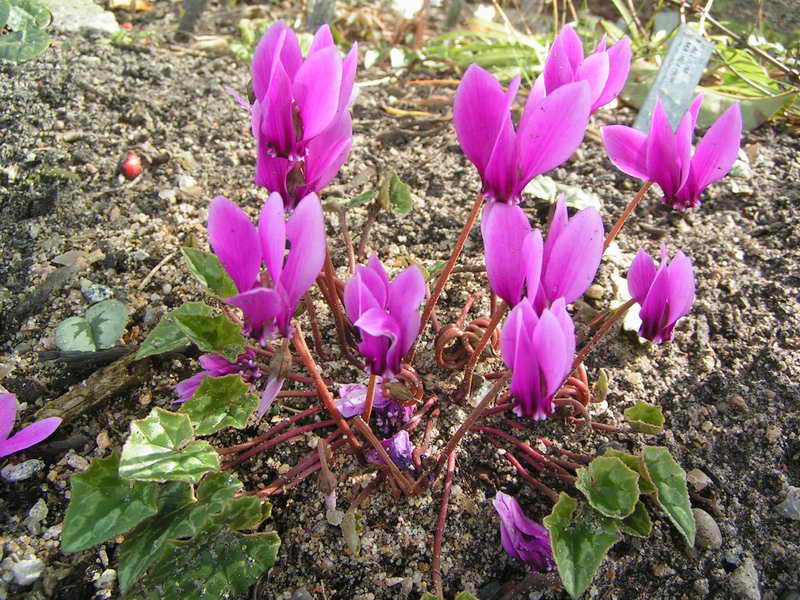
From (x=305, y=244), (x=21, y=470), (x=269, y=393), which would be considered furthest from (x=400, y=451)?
(x=21, y=470)

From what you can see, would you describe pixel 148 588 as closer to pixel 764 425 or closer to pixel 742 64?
pixel 764 425

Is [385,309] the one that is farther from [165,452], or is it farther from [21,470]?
[21,470]

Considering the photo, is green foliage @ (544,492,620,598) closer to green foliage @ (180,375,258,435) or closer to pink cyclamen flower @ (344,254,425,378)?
pink cyclamen flower @ (344,254,425,378)

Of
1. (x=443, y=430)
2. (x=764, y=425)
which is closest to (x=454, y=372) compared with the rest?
(x=443, y=430)

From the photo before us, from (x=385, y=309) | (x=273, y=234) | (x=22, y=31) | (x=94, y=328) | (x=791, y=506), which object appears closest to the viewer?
(x=273, y=234)

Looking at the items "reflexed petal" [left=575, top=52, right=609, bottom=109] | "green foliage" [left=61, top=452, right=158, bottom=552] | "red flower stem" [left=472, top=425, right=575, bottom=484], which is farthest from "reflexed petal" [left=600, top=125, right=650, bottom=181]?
"green foliage" [left=61, top=452, right=158, bottom=552]
